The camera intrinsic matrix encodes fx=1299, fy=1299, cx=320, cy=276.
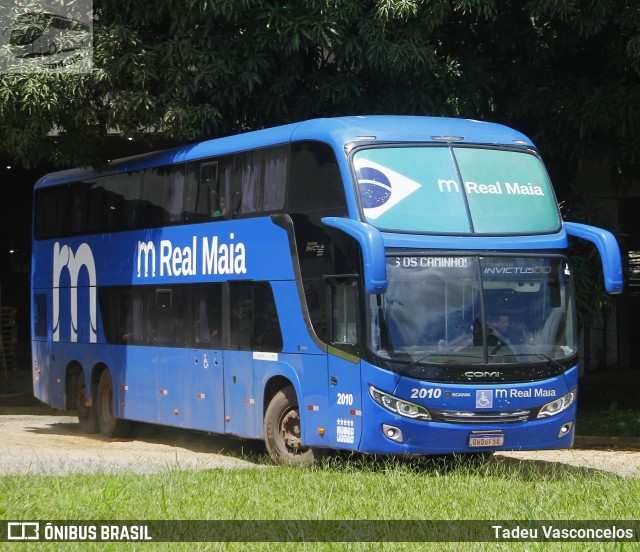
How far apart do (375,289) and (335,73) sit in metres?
7.24

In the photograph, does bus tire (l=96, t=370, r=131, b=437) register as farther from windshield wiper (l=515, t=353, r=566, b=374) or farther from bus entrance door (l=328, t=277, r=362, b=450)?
windshield wiper (l=515, t=353, r=566, b=374)

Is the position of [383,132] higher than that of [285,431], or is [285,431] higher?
[383,132]

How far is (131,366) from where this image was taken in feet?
62.2

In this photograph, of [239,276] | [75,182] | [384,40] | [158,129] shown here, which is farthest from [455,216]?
[75,182]

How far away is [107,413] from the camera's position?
20.2 meters

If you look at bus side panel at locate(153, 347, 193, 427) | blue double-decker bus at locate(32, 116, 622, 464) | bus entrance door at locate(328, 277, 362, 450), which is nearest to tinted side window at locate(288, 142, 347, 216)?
blue double-decker bus at locate(32, 116, 622, 464)

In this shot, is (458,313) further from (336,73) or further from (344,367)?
(336,73)

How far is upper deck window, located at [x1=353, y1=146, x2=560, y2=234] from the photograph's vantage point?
44.8ft

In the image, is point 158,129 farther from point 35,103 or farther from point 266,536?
point 266,536

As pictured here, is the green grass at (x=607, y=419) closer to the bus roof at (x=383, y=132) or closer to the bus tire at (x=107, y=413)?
the bus roof at (x=383, y=132)

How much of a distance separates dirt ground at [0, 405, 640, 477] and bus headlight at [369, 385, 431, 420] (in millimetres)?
1430

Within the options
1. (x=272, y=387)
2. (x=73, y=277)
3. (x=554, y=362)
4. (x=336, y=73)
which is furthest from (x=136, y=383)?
(x=554, y=362)

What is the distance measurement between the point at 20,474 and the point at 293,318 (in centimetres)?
367

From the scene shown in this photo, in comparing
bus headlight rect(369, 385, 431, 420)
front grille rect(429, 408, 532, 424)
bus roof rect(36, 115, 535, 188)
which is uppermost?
bus roof rect(36, 115, 535, 188)
